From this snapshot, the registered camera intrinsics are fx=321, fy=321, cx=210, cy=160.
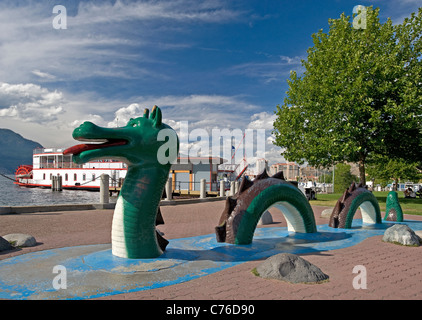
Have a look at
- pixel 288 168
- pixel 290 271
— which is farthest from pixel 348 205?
pixel 288 168

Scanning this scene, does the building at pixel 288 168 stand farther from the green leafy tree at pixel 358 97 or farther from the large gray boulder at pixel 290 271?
the large gray boulder at pixel 290 271

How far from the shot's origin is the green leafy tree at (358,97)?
64.7ft

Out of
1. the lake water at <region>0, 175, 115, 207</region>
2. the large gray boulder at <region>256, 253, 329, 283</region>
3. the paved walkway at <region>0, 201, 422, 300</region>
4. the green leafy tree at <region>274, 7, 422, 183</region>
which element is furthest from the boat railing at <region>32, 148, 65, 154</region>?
the large gray boulder at <region>256, 253, 329, 283</region>

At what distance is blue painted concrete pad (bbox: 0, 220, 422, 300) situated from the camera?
421 cm

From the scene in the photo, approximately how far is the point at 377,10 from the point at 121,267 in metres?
24.6

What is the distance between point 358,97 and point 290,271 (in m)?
18.0

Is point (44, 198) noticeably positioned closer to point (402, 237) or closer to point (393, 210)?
point (393, 210)

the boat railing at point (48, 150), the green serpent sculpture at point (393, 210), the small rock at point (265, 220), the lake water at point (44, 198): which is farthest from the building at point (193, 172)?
the green serpent sculpture at point (393, 210)

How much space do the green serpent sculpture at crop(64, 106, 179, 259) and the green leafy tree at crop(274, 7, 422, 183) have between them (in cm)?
1681

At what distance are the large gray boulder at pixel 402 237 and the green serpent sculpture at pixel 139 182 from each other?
5858mm

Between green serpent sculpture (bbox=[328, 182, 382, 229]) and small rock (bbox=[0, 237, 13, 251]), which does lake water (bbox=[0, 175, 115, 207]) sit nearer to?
small rock (bbox=[0, 237, 13, 251])
